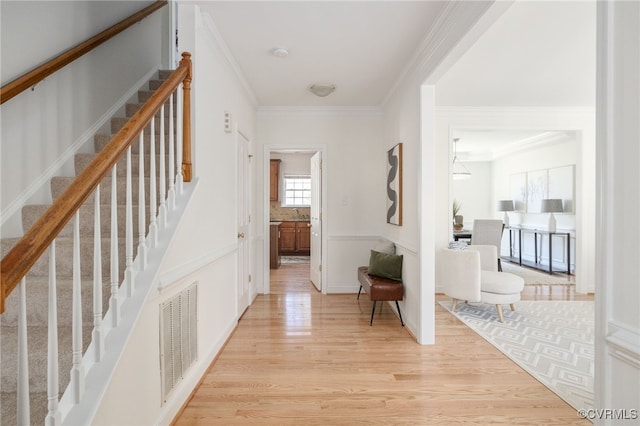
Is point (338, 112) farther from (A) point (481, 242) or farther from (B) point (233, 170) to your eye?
(A) point (481, 242)

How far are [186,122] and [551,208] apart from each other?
666 cm

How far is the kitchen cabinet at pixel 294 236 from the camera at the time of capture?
797 centimetres

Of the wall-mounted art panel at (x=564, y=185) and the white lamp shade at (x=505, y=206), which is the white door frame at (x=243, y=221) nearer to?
the wall-mounted art panel at (x=564, y=185)

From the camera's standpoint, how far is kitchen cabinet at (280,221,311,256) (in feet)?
26.1

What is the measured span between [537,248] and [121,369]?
777 cm

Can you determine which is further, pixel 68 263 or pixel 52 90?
pixel 52 90

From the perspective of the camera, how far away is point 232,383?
7.90 feet

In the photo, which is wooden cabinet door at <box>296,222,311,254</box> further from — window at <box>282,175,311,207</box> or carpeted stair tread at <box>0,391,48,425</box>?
carpeted stair tread at <box>0,391,48,425</box>

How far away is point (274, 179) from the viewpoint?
823cm

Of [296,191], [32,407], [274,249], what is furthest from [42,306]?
[296,191]

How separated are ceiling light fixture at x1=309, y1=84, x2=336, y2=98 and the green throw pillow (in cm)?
205

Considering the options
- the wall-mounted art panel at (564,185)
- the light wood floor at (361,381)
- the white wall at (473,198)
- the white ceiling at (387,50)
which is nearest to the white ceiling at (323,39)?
the white ceiling at (387,50)

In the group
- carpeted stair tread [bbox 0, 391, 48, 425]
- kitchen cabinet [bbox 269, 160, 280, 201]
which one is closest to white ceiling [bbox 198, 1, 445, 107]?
carpeted stair tread [bbox 0, 391, 48, 425]

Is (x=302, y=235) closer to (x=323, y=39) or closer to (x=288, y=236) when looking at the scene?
(x=288, y=236)
